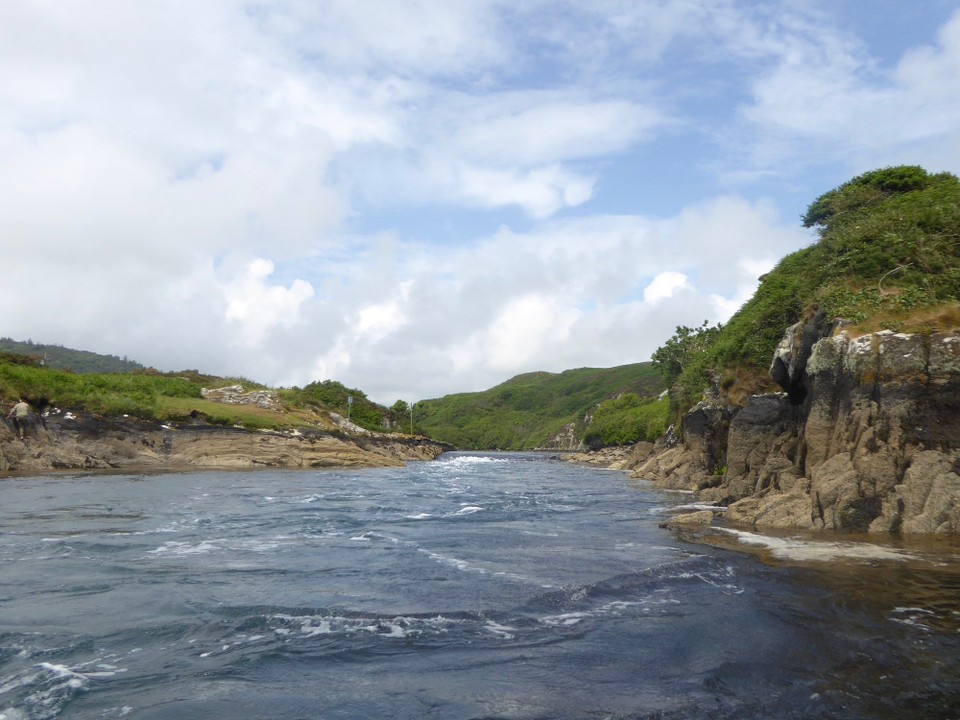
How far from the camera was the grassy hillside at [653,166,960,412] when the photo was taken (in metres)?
20.4

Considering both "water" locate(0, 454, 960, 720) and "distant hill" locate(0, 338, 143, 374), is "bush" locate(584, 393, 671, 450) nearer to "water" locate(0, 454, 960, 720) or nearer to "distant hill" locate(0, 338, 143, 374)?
"water" locate(0, 454, 960, 720)

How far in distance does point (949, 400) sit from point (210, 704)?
62.2ft

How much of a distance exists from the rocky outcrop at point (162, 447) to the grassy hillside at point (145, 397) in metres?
2.02

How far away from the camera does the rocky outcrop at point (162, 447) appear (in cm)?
4119

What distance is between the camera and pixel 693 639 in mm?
10047

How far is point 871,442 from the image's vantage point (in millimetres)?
18828

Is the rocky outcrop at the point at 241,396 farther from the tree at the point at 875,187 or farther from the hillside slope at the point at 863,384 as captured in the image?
the tree at the point at 875,187

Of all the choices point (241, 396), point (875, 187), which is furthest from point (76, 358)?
point (875, 187)

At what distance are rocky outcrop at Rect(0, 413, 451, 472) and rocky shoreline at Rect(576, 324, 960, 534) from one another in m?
38.1

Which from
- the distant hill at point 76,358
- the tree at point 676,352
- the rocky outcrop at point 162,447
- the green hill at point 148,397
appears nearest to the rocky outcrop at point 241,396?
the green hill at point 148,397

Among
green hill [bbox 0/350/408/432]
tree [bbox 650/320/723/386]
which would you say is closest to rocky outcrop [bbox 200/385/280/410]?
green hill [bbox 0/350/408/432]

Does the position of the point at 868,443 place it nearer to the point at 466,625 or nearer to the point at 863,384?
the point at 863,384

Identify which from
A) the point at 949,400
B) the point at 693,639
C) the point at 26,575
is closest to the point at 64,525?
the point at 26,575

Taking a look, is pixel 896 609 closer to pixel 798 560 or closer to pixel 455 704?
pixel 798 560
